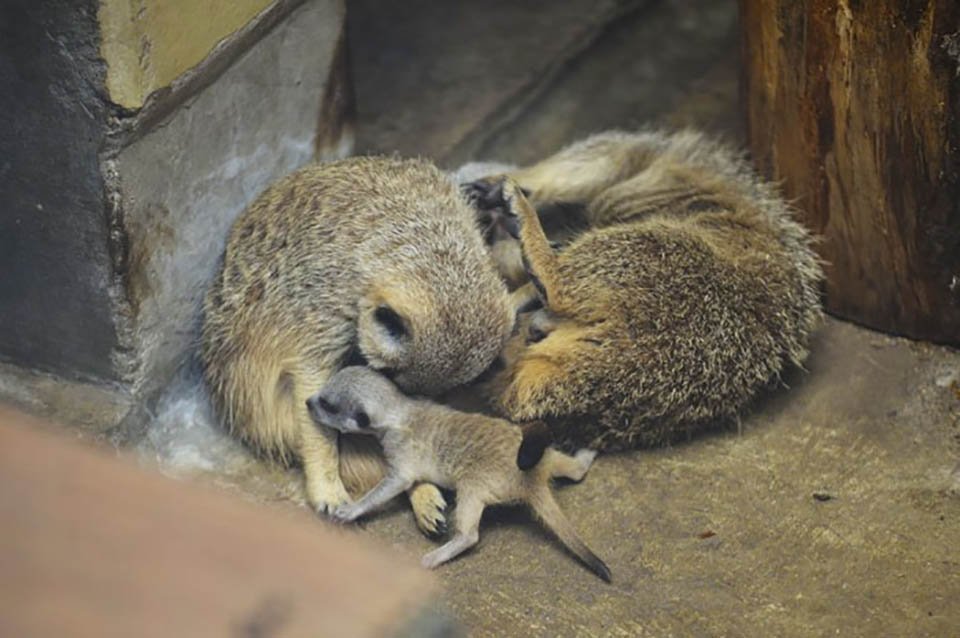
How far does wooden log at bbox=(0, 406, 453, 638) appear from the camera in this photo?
97 cm

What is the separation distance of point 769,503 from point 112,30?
2151 millimetres

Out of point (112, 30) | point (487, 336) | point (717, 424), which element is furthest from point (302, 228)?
point (717, 424)

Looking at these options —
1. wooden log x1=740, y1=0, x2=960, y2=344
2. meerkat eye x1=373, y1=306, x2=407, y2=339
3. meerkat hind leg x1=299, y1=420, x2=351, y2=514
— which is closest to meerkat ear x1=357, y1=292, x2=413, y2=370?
meerkat eye x1=373, y1=306, x2=407, y2=339

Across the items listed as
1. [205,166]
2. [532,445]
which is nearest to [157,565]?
[532,445]

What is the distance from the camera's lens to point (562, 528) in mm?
3506

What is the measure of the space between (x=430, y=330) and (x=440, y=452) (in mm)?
333

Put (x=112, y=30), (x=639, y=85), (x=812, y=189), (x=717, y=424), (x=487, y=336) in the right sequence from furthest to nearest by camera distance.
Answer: (x=639, y=85) < (x=812, y=189) < (x=717, y=424) < (x=487, y=336) < (x=112, y=30)

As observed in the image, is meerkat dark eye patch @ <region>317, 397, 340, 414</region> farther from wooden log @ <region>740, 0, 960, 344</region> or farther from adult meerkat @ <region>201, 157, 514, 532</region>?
wooden log @ <region>740, 0, 960, 344</region>

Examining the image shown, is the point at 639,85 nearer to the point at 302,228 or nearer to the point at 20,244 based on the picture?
the point at 302,228

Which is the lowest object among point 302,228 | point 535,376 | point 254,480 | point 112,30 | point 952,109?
point 254,480

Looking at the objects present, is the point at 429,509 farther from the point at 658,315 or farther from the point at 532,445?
the point at 658,315

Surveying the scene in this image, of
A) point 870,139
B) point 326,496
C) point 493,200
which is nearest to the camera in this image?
point 326,496

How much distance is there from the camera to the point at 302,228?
391 centimetres

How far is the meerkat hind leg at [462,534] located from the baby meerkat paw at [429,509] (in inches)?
3.4
